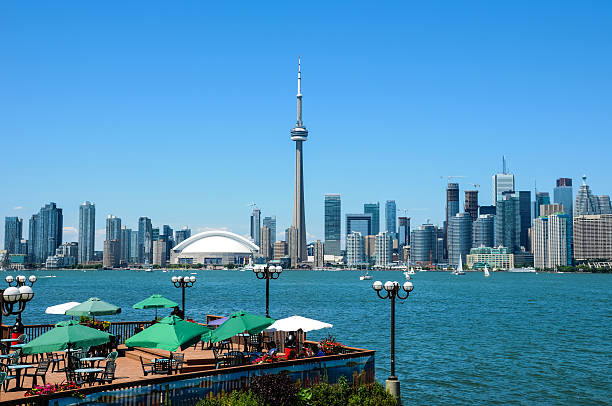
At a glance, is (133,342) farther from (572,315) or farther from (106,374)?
(572,315)

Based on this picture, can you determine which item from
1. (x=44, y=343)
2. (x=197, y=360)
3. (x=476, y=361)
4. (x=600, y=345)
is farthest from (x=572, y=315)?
(x=44, y=343)

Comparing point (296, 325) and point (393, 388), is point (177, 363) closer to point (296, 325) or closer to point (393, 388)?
point (296, 325)

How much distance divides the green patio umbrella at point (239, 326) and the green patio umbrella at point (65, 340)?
3520 millimetres

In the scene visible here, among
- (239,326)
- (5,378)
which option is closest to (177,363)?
(239,326)

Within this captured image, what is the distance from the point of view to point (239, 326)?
826 inches

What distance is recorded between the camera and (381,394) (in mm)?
20250

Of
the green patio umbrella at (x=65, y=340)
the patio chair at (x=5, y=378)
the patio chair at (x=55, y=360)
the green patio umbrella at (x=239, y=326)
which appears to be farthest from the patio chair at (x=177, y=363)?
the patio chair at (x=5, y=378)

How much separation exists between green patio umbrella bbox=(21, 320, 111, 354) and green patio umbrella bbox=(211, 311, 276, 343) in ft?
11.5

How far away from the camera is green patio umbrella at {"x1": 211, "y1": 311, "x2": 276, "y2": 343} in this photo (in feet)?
67.3

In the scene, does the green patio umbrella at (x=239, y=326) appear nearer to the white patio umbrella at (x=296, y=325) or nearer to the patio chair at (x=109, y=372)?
the white patio umbrella at (x=296, y=325)

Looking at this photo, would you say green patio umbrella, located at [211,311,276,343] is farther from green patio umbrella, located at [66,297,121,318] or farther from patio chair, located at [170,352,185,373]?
green patio umbrella, located at [66,297,121,318]

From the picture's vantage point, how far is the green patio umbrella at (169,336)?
18344 mm

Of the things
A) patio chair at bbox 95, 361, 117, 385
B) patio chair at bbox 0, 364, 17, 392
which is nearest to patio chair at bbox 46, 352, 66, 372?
patio chair at bbox 0, 364, 17, 392

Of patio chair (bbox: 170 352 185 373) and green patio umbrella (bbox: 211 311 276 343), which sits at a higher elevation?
green patio umbrella (bbox: 211 311 276 343)
